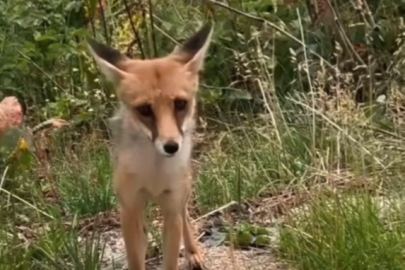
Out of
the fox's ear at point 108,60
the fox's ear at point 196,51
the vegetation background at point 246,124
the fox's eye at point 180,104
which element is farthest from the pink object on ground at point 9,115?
the fox's eye at point 180,104

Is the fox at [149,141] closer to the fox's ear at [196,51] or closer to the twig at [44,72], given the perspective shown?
the fox's ear at [196,51]

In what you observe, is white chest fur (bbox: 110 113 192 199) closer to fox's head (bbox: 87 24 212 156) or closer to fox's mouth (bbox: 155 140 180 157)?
fox's head (bbox: 87 24 212 156)

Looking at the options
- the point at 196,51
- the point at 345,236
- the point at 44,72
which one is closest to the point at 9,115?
the point at 196,51

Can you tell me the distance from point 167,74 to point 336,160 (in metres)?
1.68

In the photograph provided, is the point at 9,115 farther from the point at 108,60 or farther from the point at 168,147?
the point at 168,147

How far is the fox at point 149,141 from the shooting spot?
4.21m

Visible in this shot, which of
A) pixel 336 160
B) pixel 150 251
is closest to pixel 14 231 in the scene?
pixel 150 251

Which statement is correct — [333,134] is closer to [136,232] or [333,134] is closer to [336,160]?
[336,160]

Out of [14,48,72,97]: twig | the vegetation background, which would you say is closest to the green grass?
the vegetation background

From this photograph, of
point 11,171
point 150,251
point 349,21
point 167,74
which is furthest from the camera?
point 349,21

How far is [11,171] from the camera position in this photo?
18.4 feet

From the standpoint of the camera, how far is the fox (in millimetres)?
4207

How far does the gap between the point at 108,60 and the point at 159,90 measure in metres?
0.43

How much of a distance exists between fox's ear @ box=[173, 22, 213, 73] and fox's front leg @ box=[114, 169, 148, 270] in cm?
60
